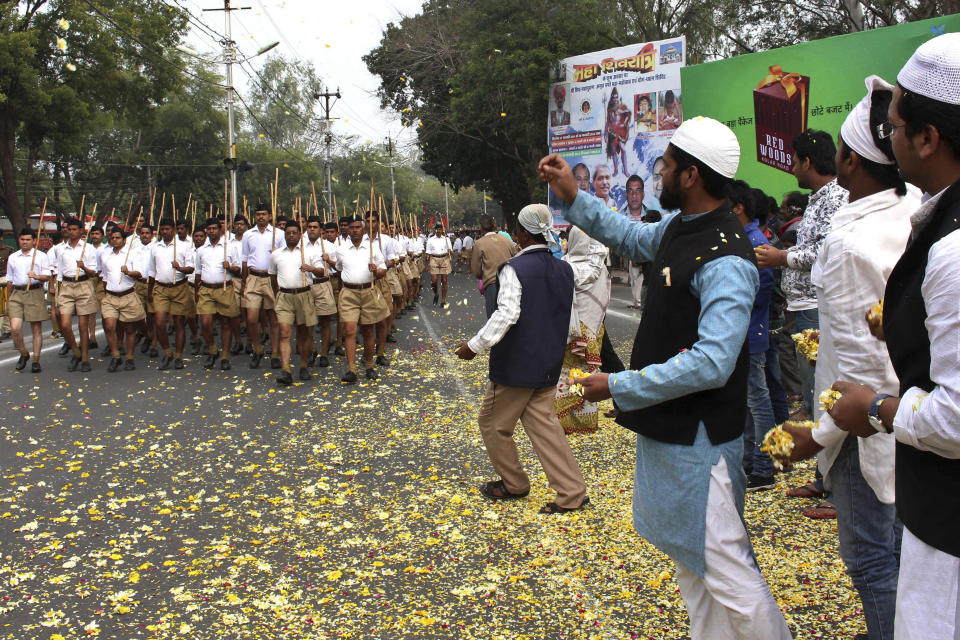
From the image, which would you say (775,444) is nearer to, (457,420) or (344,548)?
(344,548)

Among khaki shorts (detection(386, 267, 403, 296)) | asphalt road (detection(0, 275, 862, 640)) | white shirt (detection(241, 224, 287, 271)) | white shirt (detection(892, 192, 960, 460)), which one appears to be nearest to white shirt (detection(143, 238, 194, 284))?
white shirt (detection(241, 224, 287, 271))

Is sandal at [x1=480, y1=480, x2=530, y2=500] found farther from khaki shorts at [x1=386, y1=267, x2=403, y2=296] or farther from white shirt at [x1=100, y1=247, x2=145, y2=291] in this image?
khaki shorts at [x1=386, y1=267, x2=403, y2=296]

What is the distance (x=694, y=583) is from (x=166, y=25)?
28440mm

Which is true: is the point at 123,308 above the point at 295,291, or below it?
below

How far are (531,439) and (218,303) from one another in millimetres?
7322

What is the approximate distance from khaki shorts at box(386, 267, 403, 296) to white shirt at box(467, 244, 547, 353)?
9.86 metres

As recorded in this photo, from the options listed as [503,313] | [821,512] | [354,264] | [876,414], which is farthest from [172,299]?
[876,414]

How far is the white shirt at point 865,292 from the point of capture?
2.78 meters

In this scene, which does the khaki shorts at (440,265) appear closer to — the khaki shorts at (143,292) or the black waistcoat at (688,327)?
the khaki shorts at (143,292)

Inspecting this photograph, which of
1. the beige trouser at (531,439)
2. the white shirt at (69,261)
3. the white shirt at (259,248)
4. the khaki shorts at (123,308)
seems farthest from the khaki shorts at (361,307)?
the beige trouser at (531,439)

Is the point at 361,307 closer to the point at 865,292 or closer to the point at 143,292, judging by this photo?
the point at 143,292

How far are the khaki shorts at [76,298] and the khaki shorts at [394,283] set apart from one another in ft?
17.2

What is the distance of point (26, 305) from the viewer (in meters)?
11.4

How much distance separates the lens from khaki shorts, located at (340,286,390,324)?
33.2 feet
